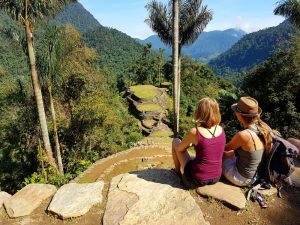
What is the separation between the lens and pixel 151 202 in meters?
4.26

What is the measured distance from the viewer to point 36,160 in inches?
637

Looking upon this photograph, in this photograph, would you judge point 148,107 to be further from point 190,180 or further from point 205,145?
point 205,145

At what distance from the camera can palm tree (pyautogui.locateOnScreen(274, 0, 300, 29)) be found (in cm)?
1525

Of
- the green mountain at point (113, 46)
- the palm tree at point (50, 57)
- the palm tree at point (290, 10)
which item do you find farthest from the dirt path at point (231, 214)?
the green mountain at point (113, 46)

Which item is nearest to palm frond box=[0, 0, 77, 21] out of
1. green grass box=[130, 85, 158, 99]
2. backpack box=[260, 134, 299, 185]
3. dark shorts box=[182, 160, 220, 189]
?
dark shorts box=[182, 160, 220, 189]

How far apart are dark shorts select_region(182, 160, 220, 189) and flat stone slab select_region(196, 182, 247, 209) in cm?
9

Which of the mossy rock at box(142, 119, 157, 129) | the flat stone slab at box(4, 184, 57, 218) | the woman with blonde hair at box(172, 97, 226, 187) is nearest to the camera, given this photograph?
the woman with blonde hair at box(172, 97, 226, 187)

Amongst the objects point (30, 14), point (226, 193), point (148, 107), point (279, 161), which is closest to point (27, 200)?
point (226, 193)

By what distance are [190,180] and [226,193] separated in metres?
0.53

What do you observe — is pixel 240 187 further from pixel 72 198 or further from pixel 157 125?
pixel 157 125

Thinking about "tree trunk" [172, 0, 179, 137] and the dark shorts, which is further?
"tree trunk" [172, 0, 179, 137]

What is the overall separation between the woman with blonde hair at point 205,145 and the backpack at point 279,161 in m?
0.68

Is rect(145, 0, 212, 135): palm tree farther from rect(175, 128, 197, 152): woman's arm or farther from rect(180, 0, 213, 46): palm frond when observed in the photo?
rect(175, 128, 197, 152): woman's arm

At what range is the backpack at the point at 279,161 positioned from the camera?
4164 mm
